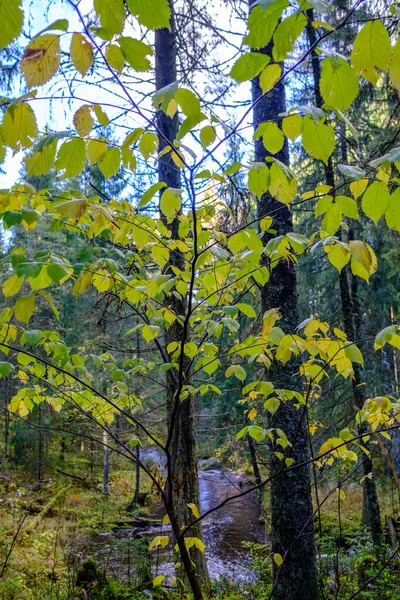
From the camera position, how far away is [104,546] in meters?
8.48

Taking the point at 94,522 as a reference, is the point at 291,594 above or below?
above

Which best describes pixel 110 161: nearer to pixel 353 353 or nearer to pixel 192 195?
pixel 192 195

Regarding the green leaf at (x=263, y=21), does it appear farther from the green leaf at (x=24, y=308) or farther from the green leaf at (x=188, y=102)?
the green leaf at (x=24, y=308)

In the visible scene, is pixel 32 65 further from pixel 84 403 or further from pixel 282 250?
pixel 84 403

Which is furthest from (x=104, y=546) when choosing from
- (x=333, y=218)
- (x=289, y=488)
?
(x=333, y=218)

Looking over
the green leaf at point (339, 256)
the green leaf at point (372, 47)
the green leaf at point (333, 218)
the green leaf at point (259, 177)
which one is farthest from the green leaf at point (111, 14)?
the green leaf at point (339, 256)

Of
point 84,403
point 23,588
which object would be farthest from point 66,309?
point 84,403

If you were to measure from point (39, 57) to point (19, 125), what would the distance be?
0.55ft

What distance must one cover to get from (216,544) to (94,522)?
3638mm

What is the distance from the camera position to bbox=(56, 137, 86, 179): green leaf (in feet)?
3.66

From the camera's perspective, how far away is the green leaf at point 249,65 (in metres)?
0.99

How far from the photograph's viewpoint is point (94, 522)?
10.9m

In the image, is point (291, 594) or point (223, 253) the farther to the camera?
point (291, 594)

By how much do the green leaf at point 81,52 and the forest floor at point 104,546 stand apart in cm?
215
